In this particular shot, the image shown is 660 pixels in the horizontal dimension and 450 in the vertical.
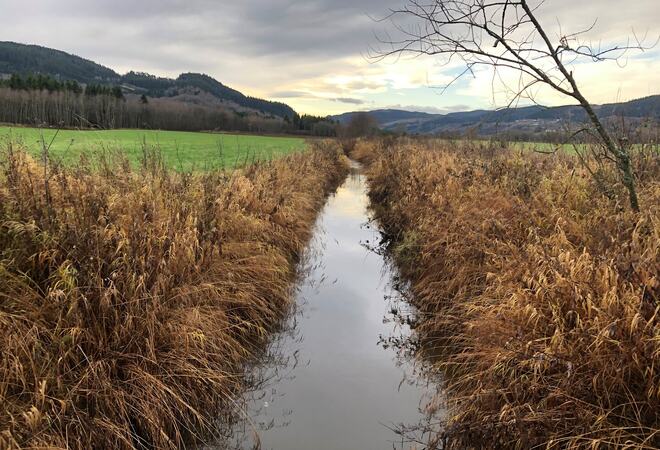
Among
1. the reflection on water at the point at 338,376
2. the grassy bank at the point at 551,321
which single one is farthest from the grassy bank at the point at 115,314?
the grassy bank at the point at 551,321

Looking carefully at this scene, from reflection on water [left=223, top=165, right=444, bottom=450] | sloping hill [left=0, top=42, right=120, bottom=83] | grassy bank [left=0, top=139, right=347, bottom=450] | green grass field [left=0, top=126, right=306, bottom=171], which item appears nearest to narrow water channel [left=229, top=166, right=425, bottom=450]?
reflection on water [left=223, top=165, right=444, bottom=450]

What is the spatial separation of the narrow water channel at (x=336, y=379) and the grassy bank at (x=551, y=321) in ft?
1.74

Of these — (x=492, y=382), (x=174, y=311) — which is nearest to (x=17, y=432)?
(x=174, y=311)

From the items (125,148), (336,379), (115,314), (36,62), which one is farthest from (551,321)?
(36,62)

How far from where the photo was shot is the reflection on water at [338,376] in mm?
3984

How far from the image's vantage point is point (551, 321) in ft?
11.5

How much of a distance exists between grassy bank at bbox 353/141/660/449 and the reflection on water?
1.47 feet

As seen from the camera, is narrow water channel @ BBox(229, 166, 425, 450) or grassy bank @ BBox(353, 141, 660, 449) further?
narrow water channel @ BBox(229, 166, 425, 450)

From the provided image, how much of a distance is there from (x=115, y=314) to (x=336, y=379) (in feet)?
8.07

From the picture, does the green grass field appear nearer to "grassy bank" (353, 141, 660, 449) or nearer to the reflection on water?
the reflection on water

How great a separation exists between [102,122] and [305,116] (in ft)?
333

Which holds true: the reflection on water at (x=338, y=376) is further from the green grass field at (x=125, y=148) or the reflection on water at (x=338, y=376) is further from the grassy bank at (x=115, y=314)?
the green grass field at (x=125, y=148)

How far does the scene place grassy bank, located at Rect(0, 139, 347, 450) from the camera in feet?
9.75

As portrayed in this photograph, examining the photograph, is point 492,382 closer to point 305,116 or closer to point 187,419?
point 187,419
